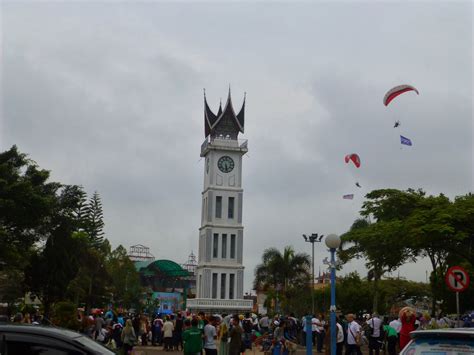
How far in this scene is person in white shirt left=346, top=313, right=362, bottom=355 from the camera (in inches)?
747

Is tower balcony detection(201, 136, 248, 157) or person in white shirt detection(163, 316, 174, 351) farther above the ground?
tower balcony detection(201, 136, 248, 157)

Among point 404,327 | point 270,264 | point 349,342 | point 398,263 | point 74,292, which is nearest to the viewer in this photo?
point 404,327

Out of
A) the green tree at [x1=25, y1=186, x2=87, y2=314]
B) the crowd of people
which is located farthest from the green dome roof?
the crowd of people

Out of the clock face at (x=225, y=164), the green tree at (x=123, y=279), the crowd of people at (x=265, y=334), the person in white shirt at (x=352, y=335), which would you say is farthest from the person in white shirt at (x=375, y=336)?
the clock face at (x=225, y=164)

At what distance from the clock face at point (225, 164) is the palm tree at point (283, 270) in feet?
50.3

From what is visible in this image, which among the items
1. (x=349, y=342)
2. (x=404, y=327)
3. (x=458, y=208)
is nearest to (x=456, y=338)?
(x=404, y=327)

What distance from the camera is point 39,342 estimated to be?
270 inches

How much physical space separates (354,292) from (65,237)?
41262mm

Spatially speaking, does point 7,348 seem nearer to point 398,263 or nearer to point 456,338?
point 456,338

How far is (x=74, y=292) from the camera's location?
52.6 metres

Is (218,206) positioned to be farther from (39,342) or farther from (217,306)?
(39,342)

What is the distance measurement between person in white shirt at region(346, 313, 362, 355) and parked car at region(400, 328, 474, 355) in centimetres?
1285

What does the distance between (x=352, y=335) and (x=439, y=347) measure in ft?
43.1

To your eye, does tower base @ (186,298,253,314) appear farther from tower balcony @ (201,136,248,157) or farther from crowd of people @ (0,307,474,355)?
crowd of people @ (0,307,474,355)
